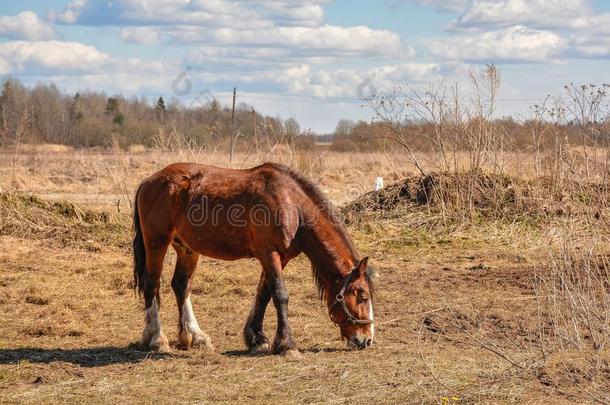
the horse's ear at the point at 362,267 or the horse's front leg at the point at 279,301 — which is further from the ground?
the horse's ear at the point at 362,267

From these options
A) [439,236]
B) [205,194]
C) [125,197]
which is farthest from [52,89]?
[205,194]

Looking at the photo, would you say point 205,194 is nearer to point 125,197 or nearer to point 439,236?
point 439,236

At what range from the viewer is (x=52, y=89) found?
59.4 m

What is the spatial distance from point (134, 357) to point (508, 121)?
10488mm

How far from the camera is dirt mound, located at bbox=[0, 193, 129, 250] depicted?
1370 cm

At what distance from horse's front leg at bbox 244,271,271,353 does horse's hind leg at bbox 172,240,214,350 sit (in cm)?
39

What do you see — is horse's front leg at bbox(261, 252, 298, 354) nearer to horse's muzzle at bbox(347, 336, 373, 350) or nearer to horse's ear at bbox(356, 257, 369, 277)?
horse's muzzle at bbox(347, 336, 373, 350)

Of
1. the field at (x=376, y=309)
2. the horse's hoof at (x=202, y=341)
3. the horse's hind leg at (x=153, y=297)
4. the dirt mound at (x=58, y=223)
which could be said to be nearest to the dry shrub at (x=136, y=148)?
the field at (x=376, y=309)

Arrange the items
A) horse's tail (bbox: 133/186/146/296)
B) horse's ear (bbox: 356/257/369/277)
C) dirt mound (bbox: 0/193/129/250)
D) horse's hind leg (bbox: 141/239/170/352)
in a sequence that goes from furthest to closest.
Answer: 1. dirt mound (bbox: 0/193/129/250)
2. horse's tail (bbox: 133/186/146/296)
3. horse's hind leg (bbox: 141/239/170/352)
4. horse's ear (bbox: 356/257/369/277)

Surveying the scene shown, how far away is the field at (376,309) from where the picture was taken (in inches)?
253

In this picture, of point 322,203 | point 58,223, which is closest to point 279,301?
point 322,203

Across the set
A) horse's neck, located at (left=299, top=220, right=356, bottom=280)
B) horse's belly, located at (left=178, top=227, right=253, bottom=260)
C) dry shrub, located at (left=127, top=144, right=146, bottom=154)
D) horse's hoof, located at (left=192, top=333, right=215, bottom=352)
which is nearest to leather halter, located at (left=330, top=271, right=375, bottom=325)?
horse's neck, located at (left=299, top=220, right=356, bottom=280)

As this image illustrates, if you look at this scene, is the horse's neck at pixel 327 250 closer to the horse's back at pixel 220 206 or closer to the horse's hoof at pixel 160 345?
the horse's back at pixel 220 206

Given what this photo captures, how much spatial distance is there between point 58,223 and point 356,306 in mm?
7780
